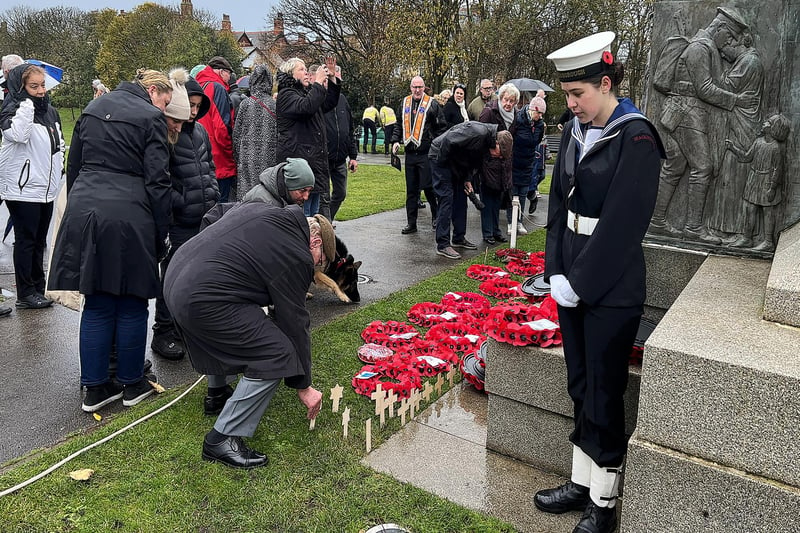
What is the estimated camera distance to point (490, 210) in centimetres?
911

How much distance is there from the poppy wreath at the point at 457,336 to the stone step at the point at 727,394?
257cm

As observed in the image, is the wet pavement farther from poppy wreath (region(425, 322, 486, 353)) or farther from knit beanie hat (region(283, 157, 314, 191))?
knit beanie hat (region(283, 157, 314, 191))

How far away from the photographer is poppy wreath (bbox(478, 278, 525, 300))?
666cm

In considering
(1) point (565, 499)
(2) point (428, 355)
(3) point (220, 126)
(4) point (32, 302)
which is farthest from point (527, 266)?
(4) point (32, 302)

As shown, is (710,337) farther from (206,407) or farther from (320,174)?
(320,174)

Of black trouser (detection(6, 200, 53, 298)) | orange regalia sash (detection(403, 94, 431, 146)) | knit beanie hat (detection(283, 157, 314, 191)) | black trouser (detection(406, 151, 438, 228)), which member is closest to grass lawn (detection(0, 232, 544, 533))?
knit beanie hat (detection(283, 157, 314, 191))

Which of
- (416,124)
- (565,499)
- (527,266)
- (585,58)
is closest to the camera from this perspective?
(585,58)

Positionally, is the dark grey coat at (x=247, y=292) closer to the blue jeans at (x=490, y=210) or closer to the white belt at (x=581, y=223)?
the white belt at (x=581, y=223)

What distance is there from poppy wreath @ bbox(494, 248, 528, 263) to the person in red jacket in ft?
10.9

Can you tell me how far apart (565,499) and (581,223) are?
1.32 meters

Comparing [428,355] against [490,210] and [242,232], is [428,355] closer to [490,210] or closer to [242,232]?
[242,232]

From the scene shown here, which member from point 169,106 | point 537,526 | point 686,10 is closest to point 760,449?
point 537,526

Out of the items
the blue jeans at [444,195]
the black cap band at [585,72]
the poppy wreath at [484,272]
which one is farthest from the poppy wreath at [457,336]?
the blue jeans at [444,195]

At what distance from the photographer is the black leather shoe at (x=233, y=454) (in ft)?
11.4
